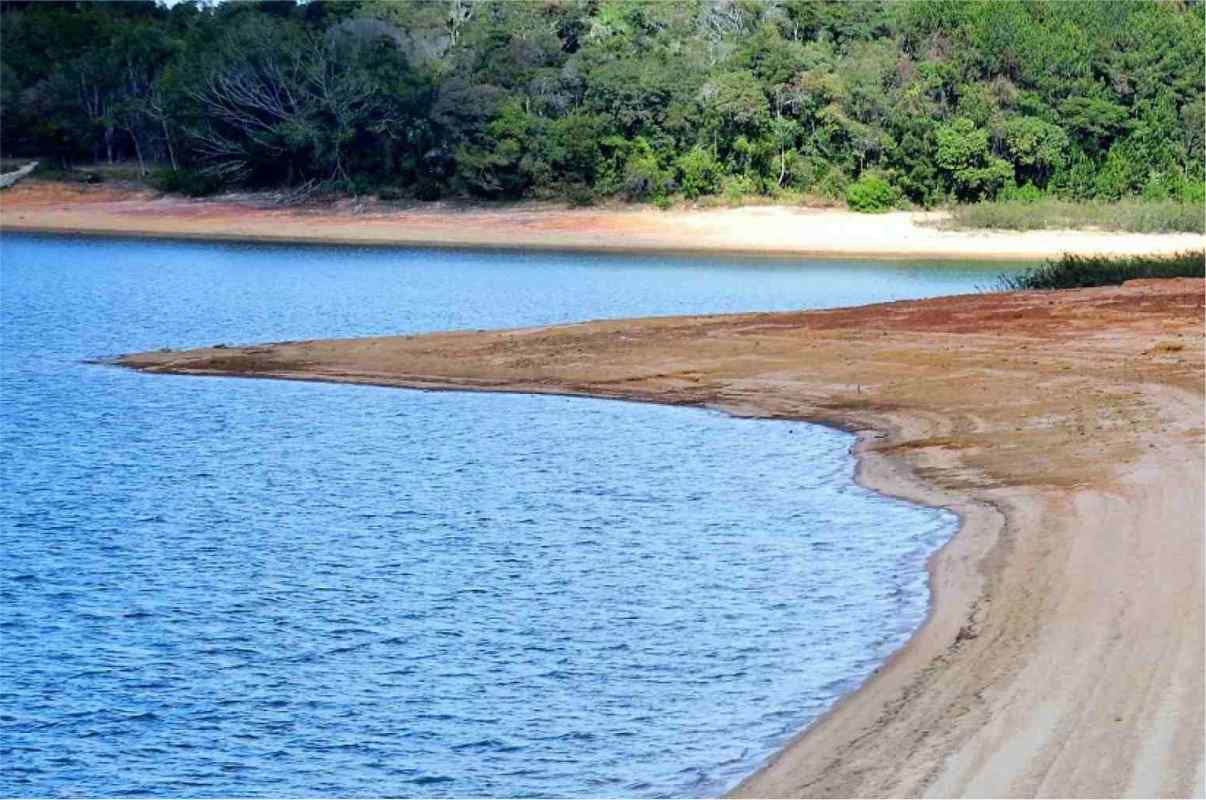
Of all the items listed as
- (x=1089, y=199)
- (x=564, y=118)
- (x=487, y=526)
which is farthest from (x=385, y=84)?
(x=487, y=526)

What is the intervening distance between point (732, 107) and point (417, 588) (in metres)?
44.3

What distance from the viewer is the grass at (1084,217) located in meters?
49.2

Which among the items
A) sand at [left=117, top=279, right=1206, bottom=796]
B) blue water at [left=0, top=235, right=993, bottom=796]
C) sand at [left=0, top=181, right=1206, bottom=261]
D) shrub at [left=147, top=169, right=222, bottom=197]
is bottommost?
blue water at [left=0, top=235, right=993, bottom=796]

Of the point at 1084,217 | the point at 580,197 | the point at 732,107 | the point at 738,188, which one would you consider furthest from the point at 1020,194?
the point at 580,197

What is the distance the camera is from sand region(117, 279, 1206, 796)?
316 inches

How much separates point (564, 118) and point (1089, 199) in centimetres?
1636

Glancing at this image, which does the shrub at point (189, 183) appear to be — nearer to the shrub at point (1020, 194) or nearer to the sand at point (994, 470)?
the shrub at point (1020, 194)

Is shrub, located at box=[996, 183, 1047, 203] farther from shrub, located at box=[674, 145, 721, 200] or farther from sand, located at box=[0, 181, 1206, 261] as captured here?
shrub, located at box=[674, 145, 721, 200]

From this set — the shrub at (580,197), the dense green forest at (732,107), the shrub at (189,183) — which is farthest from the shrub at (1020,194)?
the shrub at (189,183)

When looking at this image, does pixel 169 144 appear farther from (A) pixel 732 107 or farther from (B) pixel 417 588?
(B) pixel 417 588

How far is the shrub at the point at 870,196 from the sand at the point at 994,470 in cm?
2671

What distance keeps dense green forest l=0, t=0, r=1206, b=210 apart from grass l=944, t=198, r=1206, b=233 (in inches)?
150

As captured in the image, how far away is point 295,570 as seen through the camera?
12.4m

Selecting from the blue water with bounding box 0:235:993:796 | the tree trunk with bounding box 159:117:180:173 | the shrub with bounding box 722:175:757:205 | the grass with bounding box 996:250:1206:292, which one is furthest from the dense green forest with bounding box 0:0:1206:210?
the blue water with bounding box 0:235:993:796
